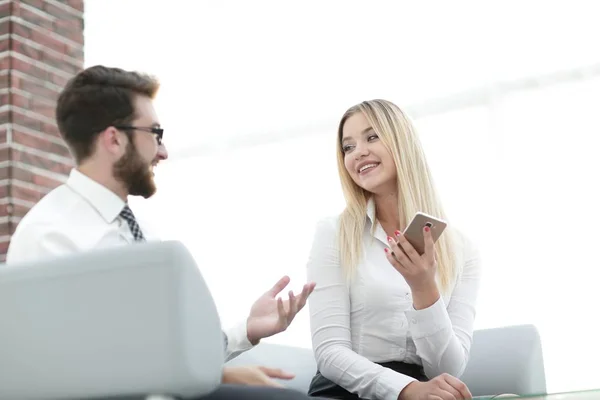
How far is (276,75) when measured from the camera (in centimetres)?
543

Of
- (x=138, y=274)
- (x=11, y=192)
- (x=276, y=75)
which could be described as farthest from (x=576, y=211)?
(x=138, y=274)

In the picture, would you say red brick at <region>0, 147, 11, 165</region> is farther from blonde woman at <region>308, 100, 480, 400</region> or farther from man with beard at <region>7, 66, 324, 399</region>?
blonde woman at <region>308, 100, 480, 400</region>

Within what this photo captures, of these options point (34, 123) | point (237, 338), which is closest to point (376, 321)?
point (237, 338)

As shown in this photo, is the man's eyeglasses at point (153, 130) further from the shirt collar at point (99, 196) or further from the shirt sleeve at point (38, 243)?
the shirt sleeve at point (38, 243)

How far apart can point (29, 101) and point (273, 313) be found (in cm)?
185

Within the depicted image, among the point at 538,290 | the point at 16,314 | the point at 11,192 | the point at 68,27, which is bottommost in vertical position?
the point at 538,290

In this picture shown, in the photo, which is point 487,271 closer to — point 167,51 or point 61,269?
point 167,51

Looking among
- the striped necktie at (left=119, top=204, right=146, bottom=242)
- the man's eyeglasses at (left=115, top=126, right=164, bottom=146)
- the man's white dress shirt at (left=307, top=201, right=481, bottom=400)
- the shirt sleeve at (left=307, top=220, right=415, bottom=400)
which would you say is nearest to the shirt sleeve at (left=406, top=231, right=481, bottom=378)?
the man's white dress shirt at (left=307, top=201, right=481, bottom=400)

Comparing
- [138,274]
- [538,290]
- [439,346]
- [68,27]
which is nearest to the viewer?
[138,274]

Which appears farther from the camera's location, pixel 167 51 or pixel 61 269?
pixel 167 51

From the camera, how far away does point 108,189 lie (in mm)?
2254

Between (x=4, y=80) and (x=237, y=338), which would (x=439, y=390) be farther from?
(x=4, y=80)

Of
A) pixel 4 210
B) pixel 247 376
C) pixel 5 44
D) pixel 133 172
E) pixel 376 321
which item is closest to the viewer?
pixel 247 376

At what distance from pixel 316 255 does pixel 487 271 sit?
2.41 metres
